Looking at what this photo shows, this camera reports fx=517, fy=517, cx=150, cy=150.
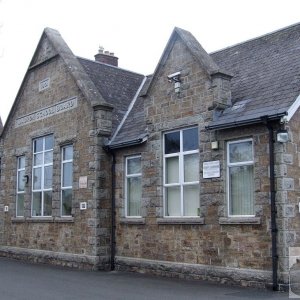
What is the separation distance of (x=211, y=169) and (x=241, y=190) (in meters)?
0.97

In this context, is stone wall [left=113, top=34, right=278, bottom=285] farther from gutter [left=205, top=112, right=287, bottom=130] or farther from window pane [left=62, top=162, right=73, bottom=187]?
window pane [left=62, top=162, right=73, bottom=187]

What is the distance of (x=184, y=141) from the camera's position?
14.1 metres

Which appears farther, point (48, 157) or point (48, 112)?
point (48, 112)

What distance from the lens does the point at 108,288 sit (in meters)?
12.2

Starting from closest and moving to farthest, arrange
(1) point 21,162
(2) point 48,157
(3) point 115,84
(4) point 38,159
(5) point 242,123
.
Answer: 1. (5) point 242,123
2. (2) point 48,157
3. (3) point 115,84
4. (4) point 38,159
5. (1) point 21,162

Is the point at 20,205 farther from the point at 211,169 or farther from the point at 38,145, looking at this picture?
the point at 211,169

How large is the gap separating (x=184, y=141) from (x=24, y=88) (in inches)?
374

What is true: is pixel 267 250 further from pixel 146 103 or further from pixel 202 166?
pixel 146 103

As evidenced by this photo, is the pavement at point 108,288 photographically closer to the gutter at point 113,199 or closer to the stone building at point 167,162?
the stone building at point 167,162

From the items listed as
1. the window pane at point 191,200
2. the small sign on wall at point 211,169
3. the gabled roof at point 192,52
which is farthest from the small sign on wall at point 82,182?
the small sign on wall at point 211,169

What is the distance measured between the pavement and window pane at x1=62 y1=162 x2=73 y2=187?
3460 millimetres

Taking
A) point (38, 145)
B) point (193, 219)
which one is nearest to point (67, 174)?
point (38, 145)

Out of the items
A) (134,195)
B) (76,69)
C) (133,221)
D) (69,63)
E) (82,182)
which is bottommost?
(133,221)

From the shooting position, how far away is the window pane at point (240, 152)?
12.3m
